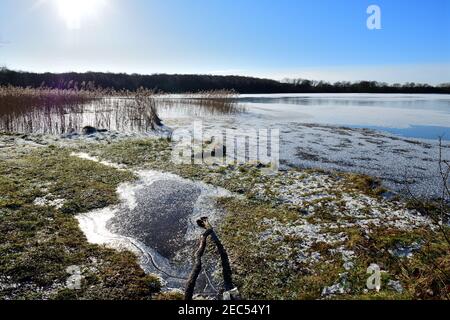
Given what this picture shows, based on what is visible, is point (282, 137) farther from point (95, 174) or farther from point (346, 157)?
point (95, 174)

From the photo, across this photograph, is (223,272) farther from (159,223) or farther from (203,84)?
(203,84)

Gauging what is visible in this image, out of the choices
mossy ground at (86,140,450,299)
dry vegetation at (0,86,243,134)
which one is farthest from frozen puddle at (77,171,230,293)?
dry vegetation at (0,86,243,134)

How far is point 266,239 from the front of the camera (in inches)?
161

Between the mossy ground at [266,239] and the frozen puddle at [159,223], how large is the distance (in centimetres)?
21

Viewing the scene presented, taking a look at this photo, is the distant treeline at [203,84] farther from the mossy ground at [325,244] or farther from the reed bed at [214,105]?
the mossy ground at [325,244]

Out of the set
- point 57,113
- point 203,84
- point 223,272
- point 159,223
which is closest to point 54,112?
point 57,113

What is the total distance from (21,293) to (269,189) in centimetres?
415

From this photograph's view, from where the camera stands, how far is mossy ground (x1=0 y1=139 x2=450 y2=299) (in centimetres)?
304

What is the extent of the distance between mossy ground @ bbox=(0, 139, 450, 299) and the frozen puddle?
21cm

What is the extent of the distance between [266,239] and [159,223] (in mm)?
1642

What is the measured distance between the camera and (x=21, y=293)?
288cm

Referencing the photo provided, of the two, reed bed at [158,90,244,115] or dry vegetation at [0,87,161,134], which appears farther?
reed bed at [158,90,244,115]

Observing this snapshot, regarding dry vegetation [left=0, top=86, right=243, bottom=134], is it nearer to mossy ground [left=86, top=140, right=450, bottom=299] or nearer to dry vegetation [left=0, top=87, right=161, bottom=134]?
dry vegetation [left=0, top=87, right=161, bottom=134]
